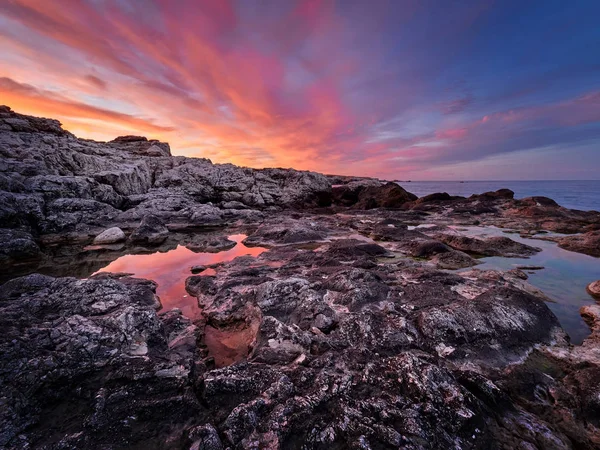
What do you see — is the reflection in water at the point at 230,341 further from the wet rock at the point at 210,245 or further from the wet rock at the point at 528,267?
the wet rock at the point at 528,267

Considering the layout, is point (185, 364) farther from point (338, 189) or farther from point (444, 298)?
point (338, 189)

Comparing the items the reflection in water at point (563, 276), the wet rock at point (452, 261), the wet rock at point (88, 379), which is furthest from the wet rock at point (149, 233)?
the reflection in water at point (563, 276)

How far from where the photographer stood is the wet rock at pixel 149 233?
18689mm

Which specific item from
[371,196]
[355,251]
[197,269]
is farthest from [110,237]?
[371,196]

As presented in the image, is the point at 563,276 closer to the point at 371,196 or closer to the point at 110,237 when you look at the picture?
the point at 110,237

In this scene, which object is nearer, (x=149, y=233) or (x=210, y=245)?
(x=210, y=245)

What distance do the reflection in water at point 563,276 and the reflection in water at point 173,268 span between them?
11.5m

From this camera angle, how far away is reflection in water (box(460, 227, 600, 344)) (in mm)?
7828

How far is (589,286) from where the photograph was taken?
33.1ft

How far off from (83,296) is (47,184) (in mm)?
22671

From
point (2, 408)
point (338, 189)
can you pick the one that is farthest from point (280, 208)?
point (2, 408)

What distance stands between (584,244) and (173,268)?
75.9ft

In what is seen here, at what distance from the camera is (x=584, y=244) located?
15266 mm

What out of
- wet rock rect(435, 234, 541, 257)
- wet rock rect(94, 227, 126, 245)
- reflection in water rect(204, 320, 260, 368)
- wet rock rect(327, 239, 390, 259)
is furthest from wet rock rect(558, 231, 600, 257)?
wet rock rect(94, 227, 126, 245)
